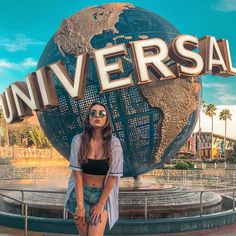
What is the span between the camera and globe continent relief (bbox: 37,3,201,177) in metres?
8.84

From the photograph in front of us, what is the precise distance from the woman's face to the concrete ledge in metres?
4.43

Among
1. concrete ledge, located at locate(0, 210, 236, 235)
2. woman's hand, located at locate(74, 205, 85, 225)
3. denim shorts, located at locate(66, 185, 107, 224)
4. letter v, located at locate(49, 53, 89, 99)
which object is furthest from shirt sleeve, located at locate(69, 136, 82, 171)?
letter v, located at locate(49, 53, 89, 99)

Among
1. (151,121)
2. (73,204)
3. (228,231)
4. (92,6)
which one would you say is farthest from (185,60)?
(73,204)

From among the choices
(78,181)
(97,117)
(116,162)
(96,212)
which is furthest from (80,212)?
(97,117)

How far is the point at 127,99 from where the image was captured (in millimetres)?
8805

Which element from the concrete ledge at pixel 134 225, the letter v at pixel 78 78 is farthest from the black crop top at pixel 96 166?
the letter v at pixel 78 78

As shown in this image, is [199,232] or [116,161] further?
[199,232]

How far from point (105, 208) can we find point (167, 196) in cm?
688

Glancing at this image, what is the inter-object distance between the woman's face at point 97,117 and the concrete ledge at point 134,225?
4429 millimetres

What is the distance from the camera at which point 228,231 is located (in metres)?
7.94

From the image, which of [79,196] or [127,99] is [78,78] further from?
[79,196]

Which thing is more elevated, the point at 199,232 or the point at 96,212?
the point at 96,212

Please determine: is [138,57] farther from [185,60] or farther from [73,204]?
[73,204]

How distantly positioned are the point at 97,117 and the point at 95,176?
0.53 m
